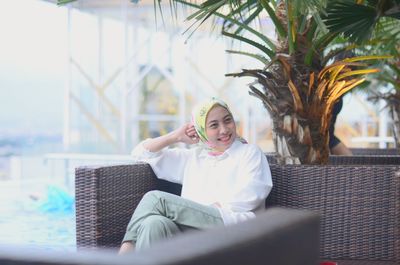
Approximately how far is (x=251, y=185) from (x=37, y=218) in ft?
13.1

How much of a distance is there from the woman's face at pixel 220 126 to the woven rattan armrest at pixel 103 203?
354mm

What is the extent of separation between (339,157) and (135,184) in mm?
1449

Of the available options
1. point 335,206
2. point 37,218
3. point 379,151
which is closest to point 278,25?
point 335,206

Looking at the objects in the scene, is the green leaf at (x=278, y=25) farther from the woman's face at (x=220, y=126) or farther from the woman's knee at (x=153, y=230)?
the woman's knee at (x=153, y=230)

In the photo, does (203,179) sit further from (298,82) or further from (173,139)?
(298,82)

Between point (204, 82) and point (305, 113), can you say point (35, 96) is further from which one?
point (305, 113)

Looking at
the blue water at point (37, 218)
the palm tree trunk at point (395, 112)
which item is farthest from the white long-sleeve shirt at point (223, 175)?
the palm tree trunk at point (395, 112)

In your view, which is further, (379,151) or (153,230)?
(379,151)

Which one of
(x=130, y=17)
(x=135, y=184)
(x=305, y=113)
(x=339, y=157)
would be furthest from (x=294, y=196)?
(x=130, y=17)

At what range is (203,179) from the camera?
2809mm

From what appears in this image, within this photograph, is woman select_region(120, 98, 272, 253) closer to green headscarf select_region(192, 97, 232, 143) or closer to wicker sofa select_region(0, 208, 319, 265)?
green headscarf select_region(192, 97, 232, 143)

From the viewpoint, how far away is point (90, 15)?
998 centimetres

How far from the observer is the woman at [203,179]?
2467 millimetres

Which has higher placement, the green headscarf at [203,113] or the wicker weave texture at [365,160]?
the green headscarf at [203,113]
